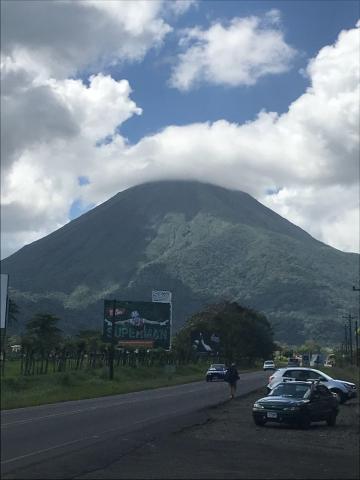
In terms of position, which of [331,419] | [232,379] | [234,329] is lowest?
[331,419]

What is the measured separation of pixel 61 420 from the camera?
20.5 meters

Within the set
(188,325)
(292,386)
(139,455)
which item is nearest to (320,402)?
(292,386)

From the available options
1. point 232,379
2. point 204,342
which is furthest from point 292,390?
point 204,342

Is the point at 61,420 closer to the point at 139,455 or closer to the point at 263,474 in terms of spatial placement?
the point at 139,455

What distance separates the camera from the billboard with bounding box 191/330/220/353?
324 feet

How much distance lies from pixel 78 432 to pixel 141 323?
49033mm

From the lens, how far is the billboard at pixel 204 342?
98.9 meters

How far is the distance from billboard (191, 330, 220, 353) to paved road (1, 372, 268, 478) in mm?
69872

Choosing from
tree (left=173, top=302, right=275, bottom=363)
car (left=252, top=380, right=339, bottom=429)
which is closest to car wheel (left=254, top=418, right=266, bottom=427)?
car (left=252, top=380, right=339, bottom=429)

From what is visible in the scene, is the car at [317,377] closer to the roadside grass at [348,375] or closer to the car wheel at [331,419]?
A: the car wheel at [331,419]

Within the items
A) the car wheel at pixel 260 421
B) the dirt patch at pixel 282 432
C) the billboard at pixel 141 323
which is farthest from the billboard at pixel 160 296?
the car wheel at pixel 260 421

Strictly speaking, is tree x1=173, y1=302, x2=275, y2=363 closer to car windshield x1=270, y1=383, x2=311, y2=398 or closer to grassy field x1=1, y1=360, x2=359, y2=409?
grassy field x1=1, y1=360, x2=359, y2=409

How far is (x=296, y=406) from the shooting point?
788 inches

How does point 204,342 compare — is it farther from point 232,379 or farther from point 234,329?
point 232,379
